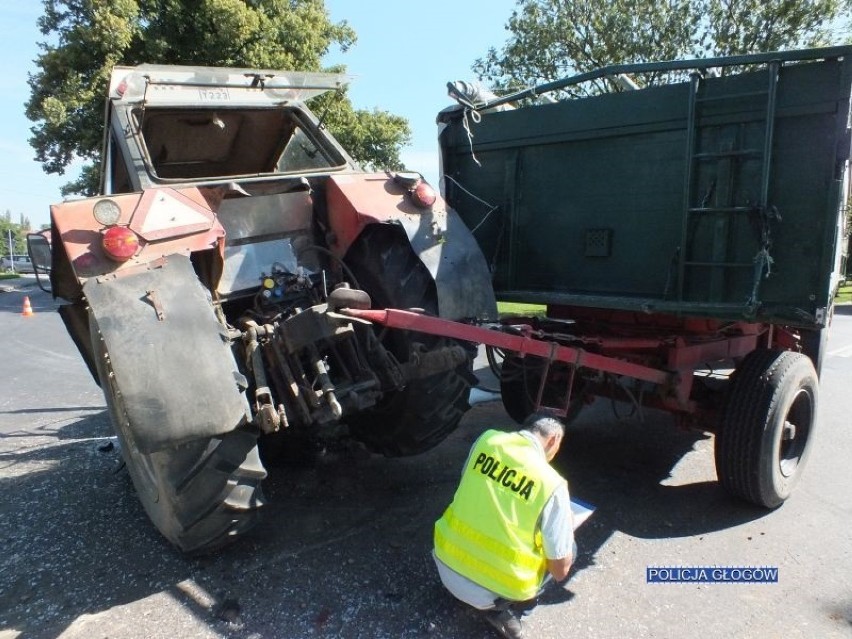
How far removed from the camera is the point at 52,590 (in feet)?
10.1

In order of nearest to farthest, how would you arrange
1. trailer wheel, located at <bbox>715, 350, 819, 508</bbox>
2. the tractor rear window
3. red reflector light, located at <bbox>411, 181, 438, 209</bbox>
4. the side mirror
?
the side mirror
red reflector light, located at <bbox>411, 181, 438, 209</bbox>
trailer wheel, located at <bbox>715, 350, 819, 508</bbox>
the tractor rear window

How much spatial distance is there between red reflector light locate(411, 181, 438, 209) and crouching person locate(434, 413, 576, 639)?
53.7 inches

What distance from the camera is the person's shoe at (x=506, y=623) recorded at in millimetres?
2666

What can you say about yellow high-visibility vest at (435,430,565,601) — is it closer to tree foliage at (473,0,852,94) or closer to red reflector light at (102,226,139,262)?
red reflector light at (102,226,139,262)

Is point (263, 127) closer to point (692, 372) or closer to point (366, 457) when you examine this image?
point (366, 457)

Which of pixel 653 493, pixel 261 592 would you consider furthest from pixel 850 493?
pixel 261 592

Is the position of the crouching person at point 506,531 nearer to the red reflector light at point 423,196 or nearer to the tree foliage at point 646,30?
the red reflector light at point 423,196

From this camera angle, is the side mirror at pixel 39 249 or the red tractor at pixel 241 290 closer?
the red tractor at pixel 241 290

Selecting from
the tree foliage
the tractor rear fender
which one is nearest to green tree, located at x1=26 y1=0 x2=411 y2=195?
the tree foliage

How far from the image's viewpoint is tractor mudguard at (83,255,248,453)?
2326 mm

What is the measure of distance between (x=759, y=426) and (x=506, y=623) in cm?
199

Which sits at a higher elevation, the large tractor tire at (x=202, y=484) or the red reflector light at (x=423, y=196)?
the red reflector light at (x=423, y=196)

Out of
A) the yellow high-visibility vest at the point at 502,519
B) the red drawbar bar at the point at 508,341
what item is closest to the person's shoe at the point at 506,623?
the yellow high-visibility vest at the point at 502,519

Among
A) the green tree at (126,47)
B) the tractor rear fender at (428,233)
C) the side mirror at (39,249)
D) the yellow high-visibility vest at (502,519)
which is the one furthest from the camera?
the green tree at (126,47)
